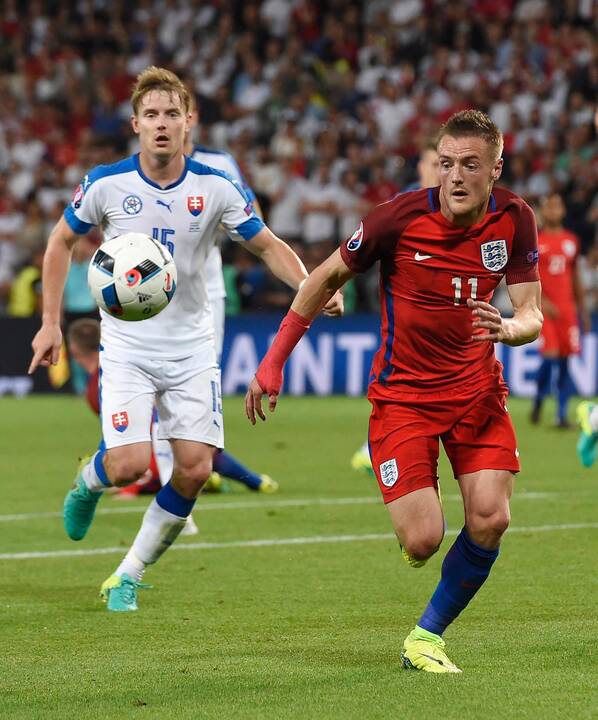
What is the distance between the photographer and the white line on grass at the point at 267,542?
26.2 ft

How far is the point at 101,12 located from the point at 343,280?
2158 centimetres

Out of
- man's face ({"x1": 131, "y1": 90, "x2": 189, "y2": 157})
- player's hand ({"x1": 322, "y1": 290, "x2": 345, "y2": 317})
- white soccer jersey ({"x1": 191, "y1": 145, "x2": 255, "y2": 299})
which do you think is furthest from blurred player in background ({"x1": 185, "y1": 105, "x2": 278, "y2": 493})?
player's hand ({"x1": 322, "y1": 290, "x2": 345, "y2": 317})

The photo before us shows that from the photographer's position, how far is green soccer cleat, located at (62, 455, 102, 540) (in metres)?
6.94

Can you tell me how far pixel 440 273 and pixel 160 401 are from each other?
1893mm

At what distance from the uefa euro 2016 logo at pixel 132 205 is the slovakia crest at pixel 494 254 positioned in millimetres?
1977

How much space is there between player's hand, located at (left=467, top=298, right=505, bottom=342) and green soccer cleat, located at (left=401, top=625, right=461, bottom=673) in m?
1.14

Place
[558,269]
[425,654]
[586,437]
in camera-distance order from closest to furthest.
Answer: [425,654]
[586,437]
[558,269]

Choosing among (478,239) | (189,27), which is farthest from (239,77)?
(478,239)

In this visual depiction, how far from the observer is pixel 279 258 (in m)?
6.82

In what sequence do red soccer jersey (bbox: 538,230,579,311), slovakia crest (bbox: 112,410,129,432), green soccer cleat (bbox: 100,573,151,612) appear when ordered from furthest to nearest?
red soccer jersey (bbox: 538,230,579,311)
slovakia crest (bbox: 112,410,129,432)
green soccer cleat (bbox: 100,573,151,612)

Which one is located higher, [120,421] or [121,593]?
[120,421]

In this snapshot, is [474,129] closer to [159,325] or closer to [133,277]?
[133,277]

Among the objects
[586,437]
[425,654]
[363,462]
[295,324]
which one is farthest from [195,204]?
[363,462]

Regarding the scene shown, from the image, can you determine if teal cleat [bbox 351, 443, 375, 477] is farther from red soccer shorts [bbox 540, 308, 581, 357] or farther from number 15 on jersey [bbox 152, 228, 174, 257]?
number 15 on jersey [bbox 152, 228, 174, 257]
